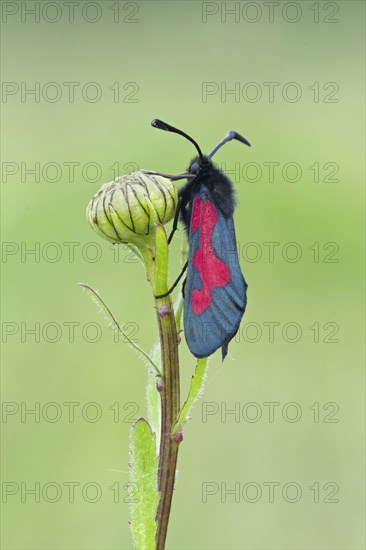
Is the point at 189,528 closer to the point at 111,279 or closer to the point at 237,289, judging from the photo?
the point at 111,279

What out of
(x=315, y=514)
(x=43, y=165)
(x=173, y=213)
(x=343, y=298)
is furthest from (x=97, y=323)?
(x=173, y=213)

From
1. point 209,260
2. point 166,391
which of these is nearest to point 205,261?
point 209,260

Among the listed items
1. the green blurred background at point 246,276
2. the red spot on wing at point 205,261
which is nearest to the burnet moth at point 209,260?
the red spot on wing at point 205,261

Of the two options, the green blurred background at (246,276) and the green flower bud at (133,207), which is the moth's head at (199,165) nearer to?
the green flower bud at (133,207)

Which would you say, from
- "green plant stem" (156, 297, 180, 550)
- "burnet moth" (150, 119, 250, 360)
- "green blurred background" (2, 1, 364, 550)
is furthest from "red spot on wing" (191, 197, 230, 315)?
"green blurred background" (2, 1, 364, 550)

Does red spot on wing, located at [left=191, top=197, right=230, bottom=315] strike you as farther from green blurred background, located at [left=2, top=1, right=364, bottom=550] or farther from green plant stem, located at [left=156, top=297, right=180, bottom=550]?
green blurred background, located at [left=2, top=1, right=364, bottom=550]

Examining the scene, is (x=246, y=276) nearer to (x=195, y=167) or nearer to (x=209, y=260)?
(x=195, y=167)

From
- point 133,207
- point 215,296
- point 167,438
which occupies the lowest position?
point 167,438
